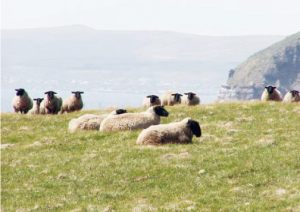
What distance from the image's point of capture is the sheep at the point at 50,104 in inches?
1663

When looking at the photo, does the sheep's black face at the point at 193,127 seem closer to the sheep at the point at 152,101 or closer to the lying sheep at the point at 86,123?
the lying sheep at the point at 86,123

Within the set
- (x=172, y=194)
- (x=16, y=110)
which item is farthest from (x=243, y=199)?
(x=16, y=110)

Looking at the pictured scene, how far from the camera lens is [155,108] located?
31891 millimetres

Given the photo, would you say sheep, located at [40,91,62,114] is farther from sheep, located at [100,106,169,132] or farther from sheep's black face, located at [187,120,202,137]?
sheep's black face, located at [187,120,202,137]

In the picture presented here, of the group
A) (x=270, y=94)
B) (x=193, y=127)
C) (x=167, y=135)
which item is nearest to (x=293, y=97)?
(x=270, y=94)

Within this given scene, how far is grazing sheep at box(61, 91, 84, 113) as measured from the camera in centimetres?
4394

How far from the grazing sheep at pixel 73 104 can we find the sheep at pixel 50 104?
3.94 feet

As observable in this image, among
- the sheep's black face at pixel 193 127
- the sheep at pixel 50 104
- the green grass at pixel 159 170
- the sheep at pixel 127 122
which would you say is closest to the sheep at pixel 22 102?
the sheep at pixel 50 104

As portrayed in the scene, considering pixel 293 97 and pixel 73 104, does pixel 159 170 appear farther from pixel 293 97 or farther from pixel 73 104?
pixel 293 97

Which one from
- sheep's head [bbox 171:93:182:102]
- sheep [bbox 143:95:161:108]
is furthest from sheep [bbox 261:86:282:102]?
sheep [bbox 143:95:161:108]

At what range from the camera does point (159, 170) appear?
21094 mm

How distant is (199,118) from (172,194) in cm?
1620

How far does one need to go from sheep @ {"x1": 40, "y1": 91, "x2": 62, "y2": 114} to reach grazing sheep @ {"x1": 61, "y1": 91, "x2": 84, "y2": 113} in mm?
1202

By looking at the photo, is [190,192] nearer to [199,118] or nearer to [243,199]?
[243,199]
